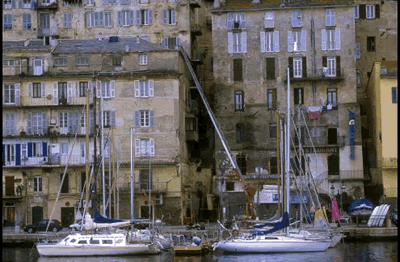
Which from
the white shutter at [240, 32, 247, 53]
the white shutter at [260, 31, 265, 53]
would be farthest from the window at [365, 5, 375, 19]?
the white shutter at [240, 32, 247, 53]

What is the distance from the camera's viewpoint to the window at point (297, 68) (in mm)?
72938

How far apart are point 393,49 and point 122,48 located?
28.8 metres

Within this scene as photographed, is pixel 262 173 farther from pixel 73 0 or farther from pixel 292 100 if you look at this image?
pixel 73 0

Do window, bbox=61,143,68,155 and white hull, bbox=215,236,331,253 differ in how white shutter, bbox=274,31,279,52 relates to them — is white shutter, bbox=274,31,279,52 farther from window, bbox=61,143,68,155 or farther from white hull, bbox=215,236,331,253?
white hull, bbox=215,236,331,253

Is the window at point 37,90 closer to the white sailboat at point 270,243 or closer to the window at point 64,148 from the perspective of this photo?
the window at point 64,148

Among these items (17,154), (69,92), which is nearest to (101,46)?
(69,92)

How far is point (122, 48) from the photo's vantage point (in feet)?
232

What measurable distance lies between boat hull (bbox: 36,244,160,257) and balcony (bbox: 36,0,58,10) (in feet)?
121

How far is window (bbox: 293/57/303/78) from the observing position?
72938 mm

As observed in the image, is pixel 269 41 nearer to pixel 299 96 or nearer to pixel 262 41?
pixel 262 41

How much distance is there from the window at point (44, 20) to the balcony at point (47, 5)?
0.70 m

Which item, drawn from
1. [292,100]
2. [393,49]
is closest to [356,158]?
[292,100]

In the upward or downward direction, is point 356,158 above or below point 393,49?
below

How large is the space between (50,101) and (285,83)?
20.0 meters
